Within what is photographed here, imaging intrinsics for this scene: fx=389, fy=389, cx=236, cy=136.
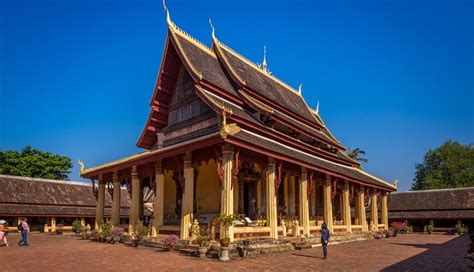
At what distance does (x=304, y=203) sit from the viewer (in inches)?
747

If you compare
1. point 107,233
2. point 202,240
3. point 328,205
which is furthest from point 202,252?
point 328,205

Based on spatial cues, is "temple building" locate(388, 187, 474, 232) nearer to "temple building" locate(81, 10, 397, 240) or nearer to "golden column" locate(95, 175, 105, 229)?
"temple building" locate(81, 10, 397, 240)

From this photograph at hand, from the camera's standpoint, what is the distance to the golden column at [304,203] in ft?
61.5

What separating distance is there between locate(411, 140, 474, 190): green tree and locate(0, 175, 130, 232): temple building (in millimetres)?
48235

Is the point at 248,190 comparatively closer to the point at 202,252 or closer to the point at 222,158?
the point at 222,158

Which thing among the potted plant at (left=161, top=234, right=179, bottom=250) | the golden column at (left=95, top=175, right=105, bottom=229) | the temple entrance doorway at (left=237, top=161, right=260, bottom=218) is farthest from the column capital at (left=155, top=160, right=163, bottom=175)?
the golden column at (left=95, top=175, right=105, bottom=229)

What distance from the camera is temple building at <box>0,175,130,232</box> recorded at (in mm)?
31062

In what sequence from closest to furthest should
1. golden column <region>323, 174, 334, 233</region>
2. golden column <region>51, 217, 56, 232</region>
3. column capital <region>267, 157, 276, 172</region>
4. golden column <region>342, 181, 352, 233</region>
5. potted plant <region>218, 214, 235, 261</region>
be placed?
potted plant <region>218, 214, 235, 261</region> → column capital <region>267, 157, 276, 172</region> → golden column <region>323, 174, 334, 233</region> → golden column <region>342, 181, 352, 233</region> → golden column <region>51, 217, 56, 232</region>

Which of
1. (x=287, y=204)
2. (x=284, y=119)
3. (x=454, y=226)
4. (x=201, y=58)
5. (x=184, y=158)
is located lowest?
(x=454, y=226)

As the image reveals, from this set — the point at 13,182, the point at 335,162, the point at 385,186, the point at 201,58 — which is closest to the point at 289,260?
the point at 201,58

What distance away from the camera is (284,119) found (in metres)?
21.5

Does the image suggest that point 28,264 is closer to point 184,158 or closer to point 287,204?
point 184,158

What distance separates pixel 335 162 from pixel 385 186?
5017mm

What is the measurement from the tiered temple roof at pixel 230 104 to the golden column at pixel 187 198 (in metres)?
0.88
